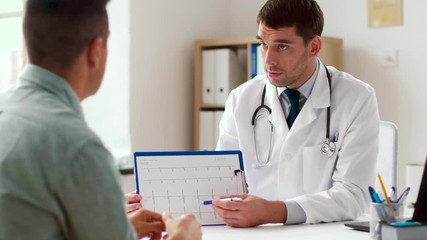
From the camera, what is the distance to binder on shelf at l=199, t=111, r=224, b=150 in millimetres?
4359

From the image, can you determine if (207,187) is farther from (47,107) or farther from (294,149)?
(47,107)

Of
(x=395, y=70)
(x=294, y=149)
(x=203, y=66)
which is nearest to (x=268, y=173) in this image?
(x=294, y=149)

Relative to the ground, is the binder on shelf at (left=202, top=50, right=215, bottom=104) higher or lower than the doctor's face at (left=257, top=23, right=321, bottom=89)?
lower

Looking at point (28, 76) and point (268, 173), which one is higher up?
point (28, 76)

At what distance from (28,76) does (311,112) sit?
1.31 metres

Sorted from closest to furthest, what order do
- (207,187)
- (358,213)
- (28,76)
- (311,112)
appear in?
(28,76), (207,187), (358,213), (311,112)

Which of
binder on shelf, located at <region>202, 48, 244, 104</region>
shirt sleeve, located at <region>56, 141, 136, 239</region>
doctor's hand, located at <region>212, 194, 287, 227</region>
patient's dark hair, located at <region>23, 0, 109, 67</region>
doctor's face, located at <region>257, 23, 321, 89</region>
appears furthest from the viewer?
binder on shelf, located at <region>202, 48, 244, 104</region>

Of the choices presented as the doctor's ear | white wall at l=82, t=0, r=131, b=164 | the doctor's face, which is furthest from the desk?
Result: white wall at l=82, t=0, r=131, b=164

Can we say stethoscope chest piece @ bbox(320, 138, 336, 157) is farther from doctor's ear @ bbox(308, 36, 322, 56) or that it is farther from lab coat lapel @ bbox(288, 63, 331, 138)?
doctor's ear @ bbox(308, 36, 322, 56)

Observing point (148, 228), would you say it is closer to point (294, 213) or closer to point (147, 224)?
point (147, 224)

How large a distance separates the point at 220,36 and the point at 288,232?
289 cm

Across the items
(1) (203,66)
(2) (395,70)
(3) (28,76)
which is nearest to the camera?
(3) (28,76)

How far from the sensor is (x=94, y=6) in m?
1.26

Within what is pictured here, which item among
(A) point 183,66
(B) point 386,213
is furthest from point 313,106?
(A) point 183,66
